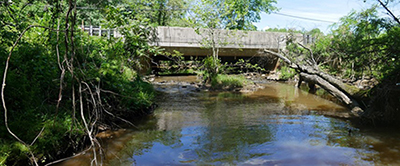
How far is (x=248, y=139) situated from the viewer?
639cm

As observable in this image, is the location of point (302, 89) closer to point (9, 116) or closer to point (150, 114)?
point (150, 114)

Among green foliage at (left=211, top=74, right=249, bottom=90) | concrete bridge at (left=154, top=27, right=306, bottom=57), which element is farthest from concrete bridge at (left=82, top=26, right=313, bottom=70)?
green foliage at (left=211, top=74, right=249, bottom=90)

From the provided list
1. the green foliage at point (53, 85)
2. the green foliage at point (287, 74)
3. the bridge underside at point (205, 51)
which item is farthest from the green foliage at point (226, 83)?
the green foliage at point (53, 85)

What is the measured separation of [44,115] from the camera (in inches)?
208

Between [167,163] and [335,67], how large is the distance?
602 inches

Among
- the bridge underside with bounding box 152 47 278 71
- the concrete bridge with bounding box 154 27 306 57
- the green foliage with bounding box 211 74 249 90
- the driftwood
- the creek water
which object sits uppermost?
the concrete bridge with bounding box 154 27 306 57

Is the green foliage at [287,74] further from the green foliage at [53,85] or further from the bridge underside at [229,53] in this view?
the green foliage at [53,85]

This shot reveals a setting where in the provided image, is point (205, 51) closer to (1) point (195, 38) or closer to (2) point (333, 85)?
(1) point (195, 38)

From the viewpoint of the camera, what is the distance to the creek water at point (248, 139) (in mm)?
5281

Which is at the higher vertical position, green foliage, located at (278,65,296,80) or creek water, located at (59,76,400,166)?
green foliage, located at (278,65,296,80)

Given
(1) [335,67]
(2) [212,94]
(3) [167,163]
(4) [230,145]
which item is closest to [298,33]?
(1) [335,67]

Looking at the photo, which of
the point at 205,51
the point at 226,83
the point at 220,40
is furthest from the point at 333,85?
the point at 205,51

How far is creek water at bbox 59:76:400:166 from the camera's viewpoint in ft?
17.3

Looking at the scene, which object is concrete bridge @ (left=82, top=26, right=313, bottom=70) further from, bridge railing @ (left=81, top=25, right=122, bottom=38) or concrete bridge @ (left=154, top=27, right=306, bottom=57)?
bridge railing @ (left=81, top=25, right=122, bottom=38)
